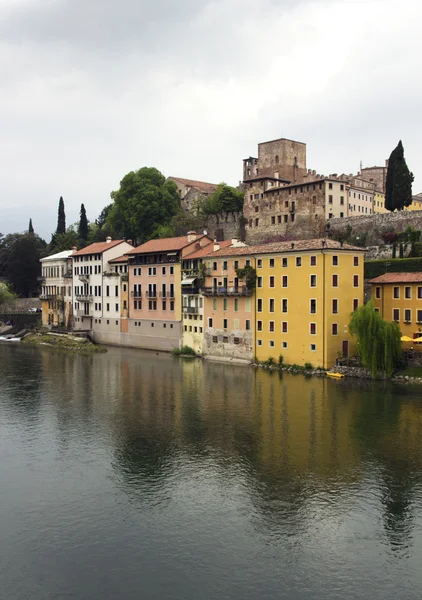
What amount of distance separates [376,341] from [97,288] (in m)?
39.9

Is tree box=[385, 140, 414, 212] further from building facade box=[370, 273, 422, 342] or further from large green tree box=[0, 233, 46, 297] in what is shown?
large green tree box=[0, 233, 46, 297]

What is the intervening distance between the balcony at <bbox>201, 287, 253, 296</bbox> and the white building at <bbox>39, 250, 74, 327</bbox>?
2756 centimetres

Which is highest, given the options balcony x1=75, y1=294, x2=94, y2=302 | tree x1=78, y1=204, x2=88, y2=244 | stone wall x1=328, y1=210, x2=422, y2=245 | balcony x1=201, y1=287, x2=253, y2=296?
tree x1=78, y1=204, x2=88, y2=244

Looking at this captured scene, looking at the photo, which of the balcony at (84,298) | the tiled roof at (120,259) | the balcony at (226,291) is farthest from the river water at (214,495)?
the balcony at (84,298)

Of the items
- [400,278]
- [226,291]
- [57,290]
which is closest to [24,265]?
[57,290]

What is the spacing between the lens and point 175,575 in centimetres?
1617

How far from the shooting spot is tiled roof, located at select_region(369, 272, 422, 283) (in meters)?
43.0

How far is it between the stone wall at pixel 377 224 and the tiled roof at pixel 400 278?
12.7 m

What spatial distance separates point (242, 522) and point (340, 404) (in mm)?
16059

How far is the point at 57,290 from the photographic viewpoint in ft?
259

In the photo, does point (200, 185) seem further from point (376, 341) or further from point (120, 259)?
point (376, 341)

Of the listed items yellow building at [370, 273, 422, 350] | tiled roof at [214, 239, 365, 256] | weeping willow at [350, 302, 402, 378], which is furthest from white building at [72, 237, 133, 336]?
weeping willow at [350, 302, 402, 378]

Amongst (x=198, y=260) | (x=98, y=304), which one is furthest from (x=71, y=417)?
(x=98, y=304)

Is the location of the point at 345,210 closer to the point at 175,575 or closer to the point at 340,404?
the point at 340,404
